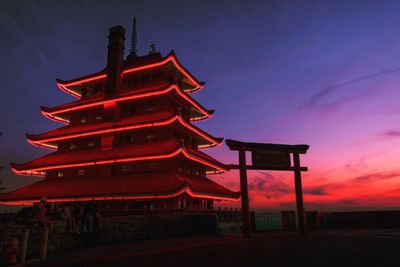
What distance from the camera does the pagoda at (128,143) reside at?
27.7 metres

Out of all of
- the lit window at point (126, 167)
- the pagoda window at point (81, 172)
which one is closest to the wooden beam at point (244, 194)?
the lit window at point (126, 167)

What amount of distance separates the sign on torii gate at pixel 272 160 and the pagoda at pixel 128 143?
241 inches

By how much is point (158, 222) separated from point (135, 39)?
28.9 meters

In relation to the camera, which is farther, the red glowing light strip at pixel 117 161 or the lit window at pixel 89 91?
the lit window at pixel 89 91

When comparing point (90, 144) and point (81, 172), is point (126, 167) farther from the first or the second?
point (90, 144)

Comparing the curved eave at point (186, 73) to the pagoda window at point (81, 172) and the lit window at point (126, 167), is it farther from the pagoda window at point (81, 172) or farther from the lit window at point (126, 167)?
the pagoda window at point (81, 172)

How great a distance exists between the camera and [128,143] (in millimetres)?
31047

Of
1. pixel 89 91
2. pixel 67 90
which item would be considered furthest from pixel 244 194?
pixel 67 90

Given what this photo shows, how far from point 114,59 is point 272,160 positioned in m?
20.4

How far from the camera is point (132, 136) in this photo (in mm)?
31766

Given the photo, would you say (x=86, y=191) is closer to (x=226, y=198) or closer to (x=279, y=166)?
(x=226, y=198)

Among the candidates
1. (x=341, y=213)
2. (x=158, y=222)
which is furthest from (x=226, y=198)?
(x=158, y=222)

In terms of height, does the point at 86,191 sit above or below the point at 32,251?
above

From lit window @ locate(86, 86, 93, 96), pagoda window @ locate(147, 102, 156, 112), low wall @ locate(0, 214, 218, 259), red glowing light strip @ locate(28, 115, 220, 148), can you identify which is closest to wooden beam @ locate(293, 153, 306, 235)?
low wall @ locate(0, 214, 218, 259)
